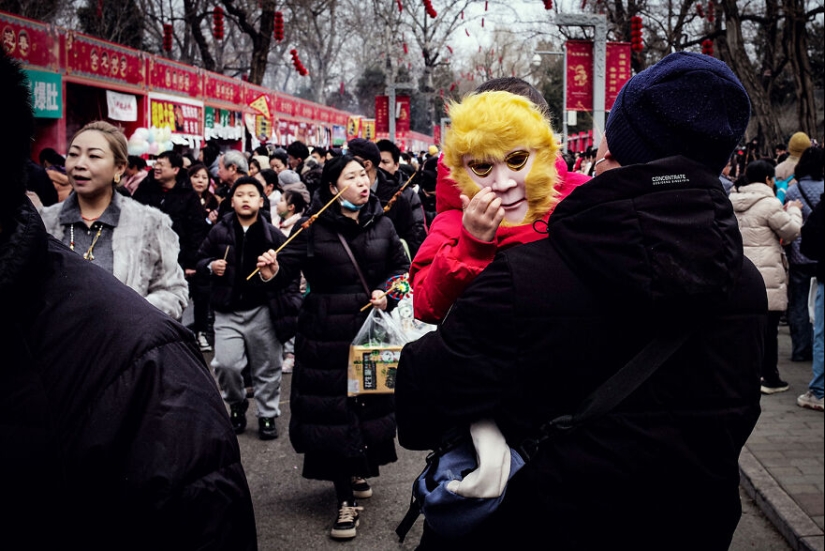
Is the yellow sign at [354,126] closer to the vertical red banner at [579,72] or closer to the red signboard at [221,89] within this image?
the red signboard at [221,89]

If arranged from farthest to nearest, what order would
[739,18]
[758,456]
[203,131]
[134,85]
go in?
[739,18] < [203,131] < [134,85] < [758,456]

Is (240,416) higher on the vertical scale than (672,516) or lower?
lower

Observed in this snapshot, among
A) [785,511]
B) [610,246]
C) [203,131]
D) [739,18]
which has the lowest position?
[785,511]

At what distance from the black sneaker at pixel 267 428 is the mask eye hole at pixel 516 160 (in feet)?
15.7

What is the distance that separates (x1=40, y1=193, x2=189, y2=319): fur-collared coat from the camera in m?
3.87

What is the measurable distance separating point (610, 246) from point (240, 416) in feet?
17.4

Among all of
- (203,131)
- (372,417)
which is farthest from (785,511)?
(203,131)

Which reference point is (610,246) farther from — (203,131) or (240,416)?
(203,131)

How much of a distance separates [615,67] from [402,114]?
1563cm

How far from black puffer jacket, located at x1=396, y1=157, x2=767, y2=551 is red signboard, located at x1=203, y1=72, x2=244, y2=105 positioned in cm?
1771

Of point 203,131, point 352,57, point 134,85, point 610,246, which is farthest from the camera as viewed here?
point 352,57

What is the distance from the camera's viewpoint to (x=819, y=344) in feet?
22.8

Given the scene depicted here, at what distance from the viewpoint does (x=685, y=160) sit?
1794 mm

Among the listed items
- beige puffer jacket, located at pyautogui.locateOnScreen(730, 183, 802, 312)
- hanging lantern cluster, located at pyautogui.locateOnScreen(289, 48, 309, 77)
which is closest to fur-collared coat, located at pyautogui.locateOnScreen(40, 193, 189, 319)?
beige puffer jacket, located at pyautogui.locateOnScreen(730, 183, 802, 312)
